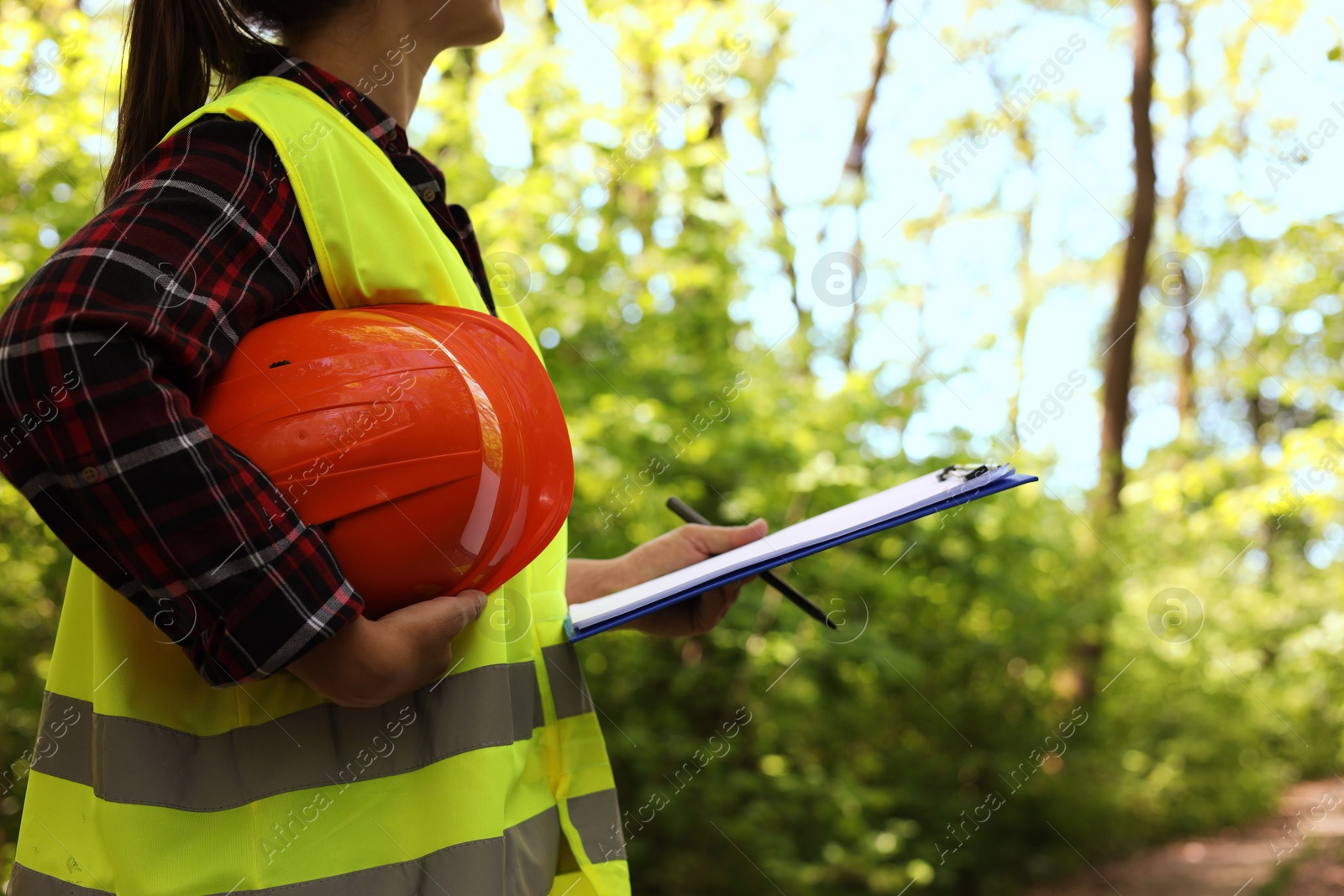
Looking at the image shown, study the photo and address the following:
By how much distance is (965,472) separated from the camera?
1262 mm

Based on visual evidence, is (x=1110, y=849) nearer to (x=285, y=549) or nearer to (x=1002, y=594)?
(x=1002, y=594)

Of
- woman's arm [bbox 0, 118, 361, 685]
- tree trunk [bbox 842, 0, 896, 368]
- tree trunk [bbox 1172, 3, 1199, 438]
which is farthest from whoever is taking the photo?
tree trunk [bbox 1172, 3, 1199, 438]

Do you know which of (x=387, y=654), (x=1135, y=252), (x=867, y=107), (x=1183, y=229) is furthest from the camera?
(x=1183, y=229)

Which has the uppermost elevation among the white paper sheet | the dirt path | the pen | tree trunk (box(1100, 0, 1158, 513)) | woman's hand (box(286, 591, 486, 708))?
woman's hand (box(286, 591, 486, 708))

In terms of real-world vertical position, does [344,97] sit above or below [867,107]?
above

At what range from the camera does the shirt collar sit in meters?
1.13

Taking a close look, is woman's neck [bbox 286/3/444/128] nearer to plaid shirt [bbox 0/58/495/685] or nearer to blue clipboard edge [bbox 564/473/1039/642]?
plaid shirt [bbox 0/58/495/685]

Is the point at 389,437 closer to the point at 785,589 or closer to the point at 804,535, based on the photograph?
the point at 804,535

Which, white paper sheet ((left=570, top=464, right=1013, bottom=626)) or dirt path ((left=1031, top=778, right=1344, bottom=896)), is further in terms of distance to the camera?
dirt path ((left=1031, top=778, right=1344, bottom=896))

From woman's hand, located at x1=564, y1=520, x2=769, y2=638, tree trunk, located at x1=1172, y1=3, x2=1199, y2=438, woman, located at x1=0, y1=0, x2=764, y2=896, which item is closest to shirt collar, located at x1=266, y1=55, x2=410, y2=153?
woman, located at x1=0, y1=0, x2=764, y2=896

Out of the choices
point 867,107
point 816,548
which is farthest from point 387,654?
point 867,107

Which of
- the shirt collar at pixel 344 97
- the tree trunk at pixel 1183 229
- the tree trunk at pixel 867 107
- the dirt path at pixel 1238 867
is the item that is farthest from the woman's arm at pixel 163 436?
the tree trunk at pixel 867 107

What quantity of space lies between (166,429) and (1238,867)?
369 inches

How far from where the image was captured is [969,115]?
12078mm
